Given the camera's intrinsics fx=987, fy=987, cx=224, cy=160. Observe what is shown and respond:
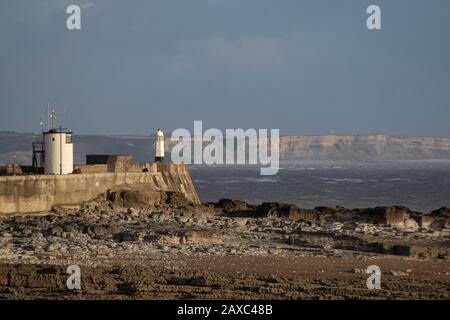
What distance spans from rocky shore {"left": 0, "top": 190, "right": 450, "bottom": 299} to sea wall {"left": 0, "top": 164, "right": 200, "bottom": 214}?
1.41 ft

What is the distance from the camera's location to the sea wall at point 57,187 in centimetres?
2641

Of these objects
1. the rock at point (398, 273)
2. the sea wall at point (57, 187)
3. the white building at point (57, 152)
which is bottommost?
the rock at point (398, 273)

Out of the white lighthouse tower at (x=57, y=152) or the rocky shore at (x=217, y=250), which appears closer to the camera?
the rocky shore at (x=217, y=250)

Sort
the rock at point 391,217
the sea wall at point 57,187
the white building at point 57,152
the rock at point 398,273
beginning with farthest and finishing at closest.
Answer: the white building at point 57,152 < the rock at point 391,217 < the sea wall at point 57,187 < the rock at point 398,273

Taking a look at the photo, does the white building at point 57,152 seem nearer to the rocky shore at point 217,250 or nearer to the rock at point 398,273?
the rocky shore at point 217,250

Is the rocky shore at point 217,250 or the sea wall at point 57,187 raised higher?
the sea wall at point 57,187

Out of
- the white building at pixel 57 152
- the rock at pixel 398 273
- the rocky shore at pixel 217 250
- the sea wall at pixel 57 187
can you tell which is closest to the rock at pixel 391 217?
the rocky shore at pixel 217 250

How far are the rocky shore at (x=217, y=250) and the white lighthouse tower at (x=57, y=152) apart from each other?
4.94ft

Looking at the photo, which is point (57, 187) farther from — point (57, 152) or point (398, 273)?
point (398, 273)

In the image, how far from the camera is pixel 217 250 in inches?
796

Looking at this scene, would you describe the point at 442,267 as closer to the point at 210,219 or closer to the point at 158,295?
the point at 158,295

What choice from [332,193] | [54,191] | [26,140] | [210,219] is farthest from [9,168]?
[26,140]

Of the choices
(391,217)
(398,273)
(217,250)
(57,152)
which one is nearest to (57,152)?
(57,152)
